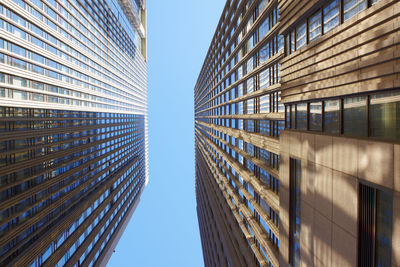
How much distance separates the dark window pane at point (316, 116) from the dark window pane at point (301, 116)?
612 millimetres

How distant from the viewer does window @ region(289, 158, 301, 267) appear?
1345 centimetres

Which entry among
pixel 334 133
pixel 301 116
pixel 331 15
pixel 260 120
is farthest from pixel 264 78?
pixel 334 133

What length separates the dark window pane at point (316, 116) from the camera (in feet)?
40.5

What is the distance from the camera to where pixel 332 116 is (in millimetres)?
11281

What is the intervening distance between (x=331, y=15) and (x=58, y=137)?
35751 mm

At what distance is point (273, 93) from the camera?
64.4 feet

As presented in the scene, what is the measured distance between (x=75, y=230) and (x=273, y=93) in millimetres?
34102

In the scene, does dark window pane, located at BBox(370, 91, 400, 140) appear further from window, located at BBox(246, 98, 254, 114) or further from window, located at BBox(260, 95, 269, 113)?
window, located at BBox(246, 98, 254, 114)

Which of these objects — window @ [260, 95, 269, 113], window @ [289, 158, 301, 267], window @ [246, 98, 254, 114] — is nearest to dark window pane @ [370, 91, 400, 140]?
window @ [289, 158, 301, 267]

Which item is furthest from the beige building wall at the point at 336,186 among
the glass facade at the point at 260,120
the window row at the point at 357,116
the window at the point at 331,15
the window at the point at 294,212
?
the window at the point at 331,15

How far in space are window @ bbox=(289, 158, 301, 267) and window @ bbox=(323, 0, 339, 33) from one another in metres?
8.23

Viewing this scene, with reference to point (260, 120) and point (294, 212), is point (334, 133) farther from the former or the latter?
point (260, 120)

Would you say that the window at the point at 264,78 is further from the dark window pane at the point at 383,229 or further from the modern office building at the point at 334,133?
the dark window pane at the point at 383,229

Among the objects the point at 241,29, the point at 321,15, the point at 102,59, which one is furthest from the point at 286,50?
the point at 102,59
